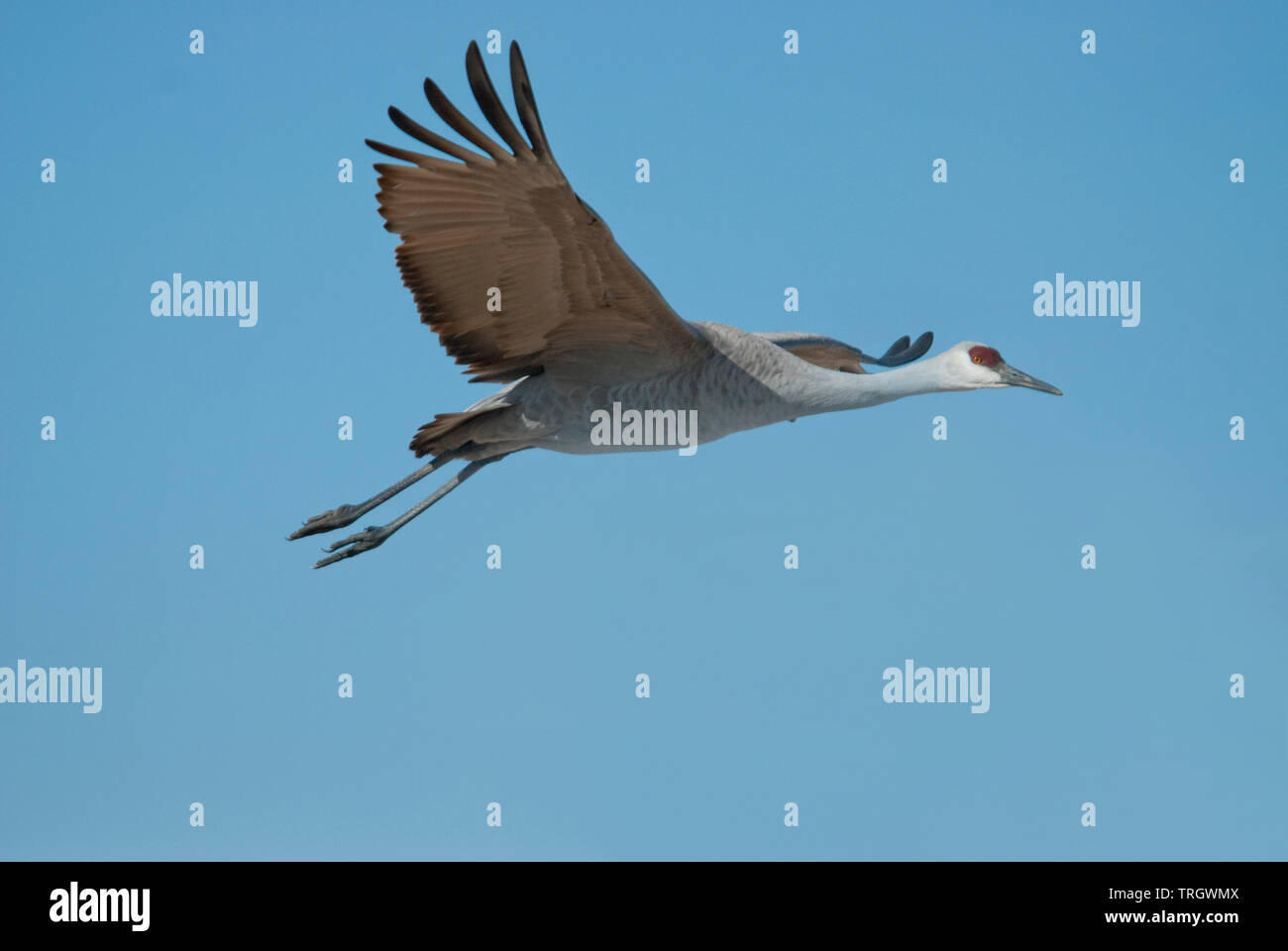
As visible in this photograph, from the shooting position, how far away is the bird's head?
10680 millimetres

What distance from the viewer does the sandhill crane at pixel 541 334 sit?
28.7 feet

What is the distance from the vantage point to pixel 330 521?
35.2 ft

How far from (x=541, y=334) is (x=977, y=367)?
10.6 feet

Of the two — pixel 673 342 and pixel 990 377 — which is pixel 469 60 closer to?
pixel 673 342

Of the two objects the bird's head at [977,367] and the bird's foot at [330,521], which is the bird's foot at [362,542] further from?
the bird's head at [977,367]

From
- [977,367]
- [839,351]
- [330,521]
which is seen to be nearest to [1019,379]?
[977,367]

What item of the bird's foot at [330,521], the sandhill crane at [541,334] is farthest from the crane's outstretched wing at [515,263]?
the bird's foot at [330,521]

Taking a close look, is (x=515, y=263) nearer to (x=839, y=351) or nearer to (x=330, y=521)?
(x=330, y=521)

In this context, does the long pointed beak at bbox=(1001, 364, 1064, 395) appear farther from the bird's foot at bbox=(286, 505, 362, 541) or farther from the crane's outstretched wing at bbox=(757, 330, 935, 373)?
the bird's foot at bbox=(286, 505, 362, 541)

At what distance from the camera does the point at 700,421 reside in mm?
10328

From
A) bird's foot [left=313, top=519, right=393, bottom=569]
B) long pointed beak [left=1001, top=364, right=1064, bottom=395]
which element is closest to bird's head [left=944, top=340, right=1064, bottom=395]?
long pointed beak [left=1001, top=364, right=1064, bottom=395]

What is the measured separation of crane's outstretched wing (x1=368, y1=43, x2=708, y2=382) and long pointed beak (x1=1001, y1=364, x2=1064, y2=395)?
2.34 metres

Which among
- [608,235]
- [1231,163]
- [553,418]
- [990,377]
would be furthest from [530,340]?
[1231,163]

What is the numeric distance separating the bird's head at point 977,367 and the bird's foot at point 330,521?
449cm
